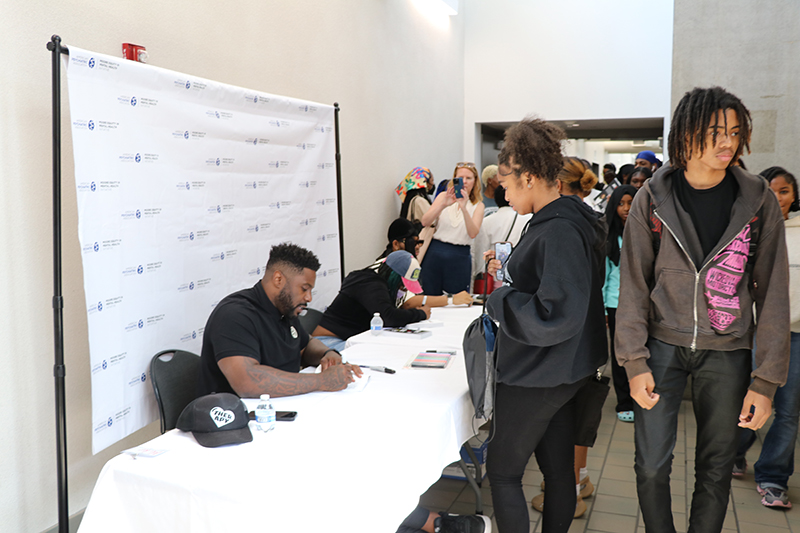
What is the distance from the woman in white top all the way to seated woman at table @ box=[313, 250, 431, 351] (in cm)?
145

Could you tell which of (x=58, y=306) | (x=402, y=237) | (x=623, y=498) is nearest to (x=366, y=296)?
(x=402, y=237)

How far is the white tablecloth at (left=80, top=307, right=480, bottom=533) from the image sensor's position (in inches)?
54.6

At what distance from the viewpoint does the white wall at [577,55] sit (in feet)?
23.7

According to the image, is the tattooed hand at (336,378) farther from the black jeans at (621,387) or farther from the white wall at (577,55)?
the white wall at (577,55)

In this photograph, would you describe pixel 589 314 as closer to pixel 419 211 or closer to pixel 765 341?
pixel 765 341

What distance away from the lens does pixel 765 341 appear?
1.76 metres

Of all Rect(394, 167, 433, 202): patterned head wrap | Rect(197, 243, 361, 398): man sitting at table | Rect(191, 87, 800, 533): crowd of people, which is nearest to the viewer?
Rect(191, 87, 800, 533): crowd of people

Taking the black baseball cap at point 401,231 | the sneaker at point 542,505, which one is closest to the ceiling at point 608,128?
the black baseball cap at point 401,231

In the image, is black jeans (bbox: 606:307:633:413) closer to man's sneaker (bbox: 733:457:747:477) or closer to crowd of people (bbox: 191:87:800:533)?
man's sneaker (bbox: 733:457:747:477)

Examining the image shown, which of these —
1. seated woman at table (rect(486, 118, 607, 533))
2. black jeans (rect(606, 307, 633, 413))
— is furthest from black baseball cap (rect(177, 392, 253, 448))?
black jeans (rect(606, 307, 633, 413))

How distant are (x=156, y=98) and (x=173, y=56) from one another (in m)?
0.58

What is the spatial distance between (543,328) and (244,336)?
104 centimetres

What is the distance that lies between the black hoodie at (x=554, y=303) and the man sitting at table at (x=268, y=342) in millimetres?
624

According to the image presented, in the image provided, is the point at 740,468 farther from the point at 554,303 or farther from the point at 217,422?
the point at 217,422
